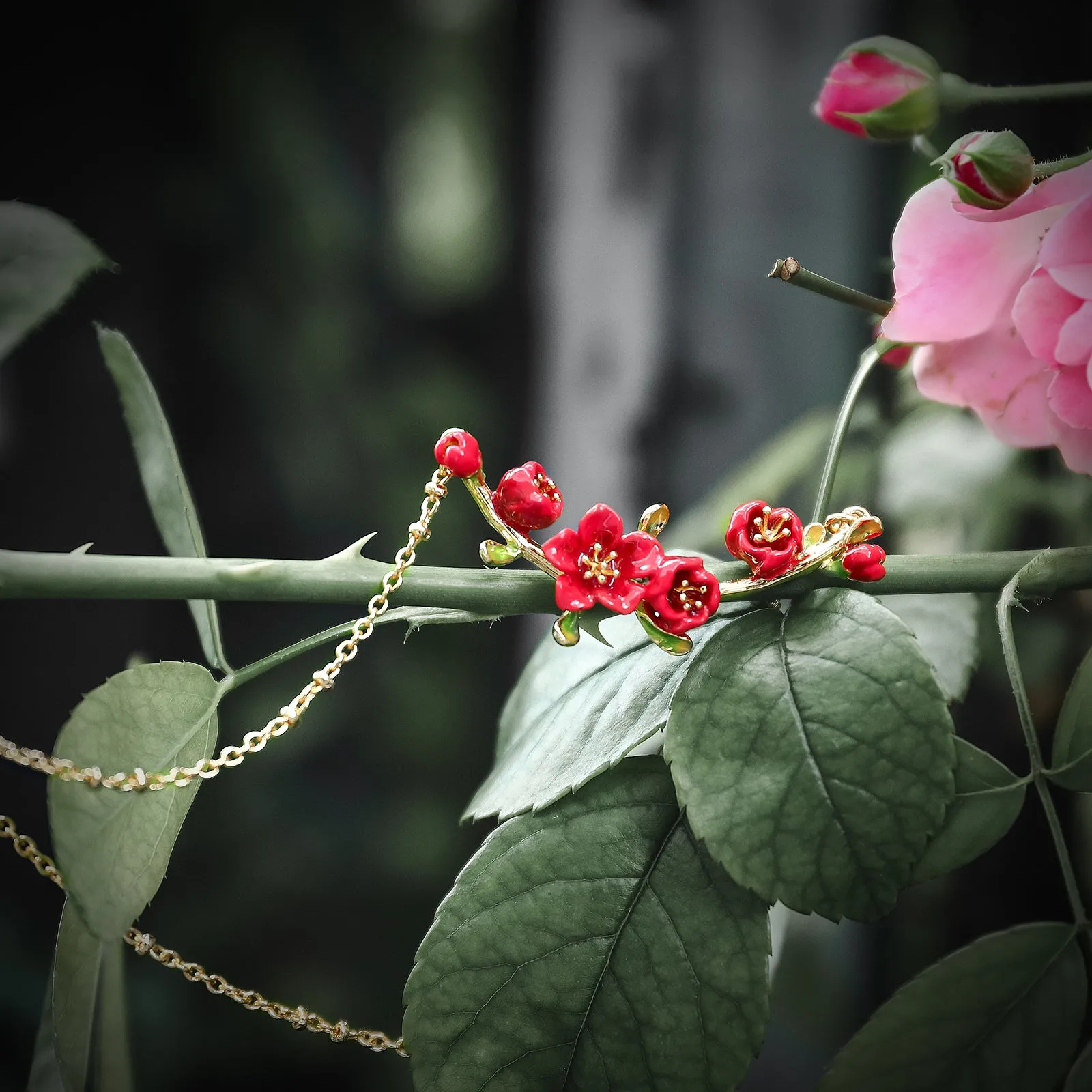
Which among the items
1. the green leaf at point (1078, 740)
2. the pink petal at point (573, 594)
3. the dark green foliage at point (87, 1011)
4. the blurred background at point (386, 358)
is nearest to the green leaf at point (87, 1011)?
the dark green foliage at point (87, 1011)

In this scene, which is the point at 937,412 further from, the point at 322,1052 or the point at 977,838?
the point at 322,1052

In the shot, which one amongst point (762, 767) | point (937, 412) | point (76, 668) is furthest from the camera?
point (76, 668)

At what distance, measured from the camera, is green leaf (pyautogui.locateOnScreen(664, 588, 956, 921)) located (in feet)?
0.67

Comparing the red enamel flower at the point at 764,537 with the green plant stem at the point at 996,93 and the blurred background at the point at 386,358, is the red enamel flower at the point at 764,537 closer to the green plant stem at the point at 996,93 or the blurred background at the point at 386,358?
the green plant stem at the point at 996,93

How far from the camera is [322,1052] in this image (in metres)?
0.64

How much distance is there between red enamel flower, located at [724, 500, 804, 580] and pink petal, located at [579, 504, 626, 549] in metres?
0.03

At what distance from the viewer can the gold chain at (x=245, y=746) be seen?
0.22 metres

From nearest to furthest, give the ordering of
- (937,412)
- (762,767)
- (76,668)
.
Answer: (762,767), (937,412), (76,668)

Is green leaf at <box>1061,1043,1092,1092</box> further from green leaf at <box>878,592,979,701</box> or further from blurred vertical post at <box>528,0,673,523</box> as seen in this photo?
blurred vertical post at <box>528,0,673,523</box>

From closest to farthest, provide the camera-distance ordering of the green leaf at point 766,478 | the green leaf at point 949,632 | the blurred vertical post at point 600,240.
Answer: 1. the green leaf at point 949,632
2. the green leaf at point 766,478
3. the blurred vertical post at point 600,240

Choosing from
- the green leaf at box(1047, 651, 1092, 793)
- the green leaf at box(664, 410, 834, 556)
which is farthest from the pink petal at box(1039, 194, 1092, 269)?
the green leaf at box(664, 410, 834, 556)

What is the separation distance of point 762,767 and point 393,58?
1.88 ft

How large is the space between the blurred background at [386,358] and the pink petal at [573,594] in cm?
29

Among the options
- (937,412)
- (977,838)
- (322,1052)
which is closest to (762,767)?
(977,838)
